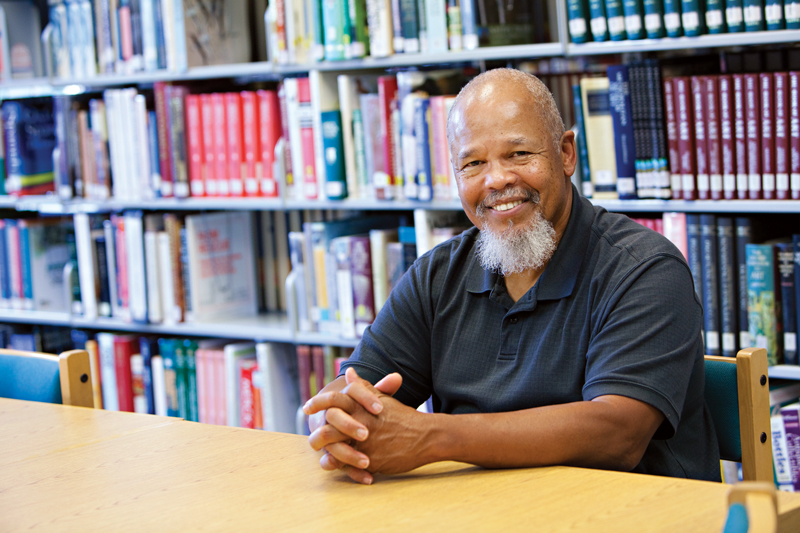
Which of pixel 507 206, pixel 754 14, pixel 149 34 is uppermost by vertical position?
pixel 149 34

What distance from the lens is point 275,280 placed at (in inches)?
132

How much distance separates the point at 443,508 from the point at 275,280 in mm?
2347

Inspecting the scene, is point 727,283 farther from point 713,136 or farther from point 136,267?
point 136,267

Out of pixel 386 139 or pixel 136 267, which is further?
pixel 136 267

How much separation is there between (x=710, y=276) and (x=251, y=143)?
155 centimetres

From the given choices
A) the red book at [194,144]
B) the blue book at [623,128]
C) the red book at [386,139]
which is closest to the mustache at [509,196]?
the blue book at [623,128]

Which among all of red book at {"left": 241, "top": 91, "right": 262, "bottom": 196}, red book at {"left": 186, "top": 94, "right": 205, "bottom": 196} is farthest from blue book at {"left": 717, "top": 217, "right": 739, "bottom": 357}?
red book at {"left": 186, "top": 94, "right": 205, "bottom": 196}

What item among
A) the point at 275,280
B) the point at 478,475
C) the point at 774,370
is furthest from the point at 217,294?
the point at 478,475

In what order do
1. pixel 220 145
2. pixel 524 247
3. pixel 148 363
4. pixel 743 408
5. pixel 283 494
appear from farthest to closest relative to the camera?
pixel 148 363 < pixel 220 145 < pixel 524 247 < pixel 743 408 < pixel 283 494

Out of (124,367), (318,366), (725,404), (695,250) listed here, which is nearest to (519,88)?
(725,404)

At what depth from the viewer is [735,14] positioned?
6.98ft

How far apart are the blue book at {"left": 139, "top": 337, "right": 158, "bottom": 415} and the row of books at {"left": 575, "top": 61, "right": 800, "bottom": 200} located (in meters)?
1.80

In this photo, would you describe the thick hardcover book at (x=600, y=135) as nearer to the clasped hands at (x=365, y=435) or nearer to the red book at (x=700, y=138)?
the red book at (x=700, y=138)

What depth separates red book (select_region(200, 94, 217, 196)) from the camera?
9.91 ft
